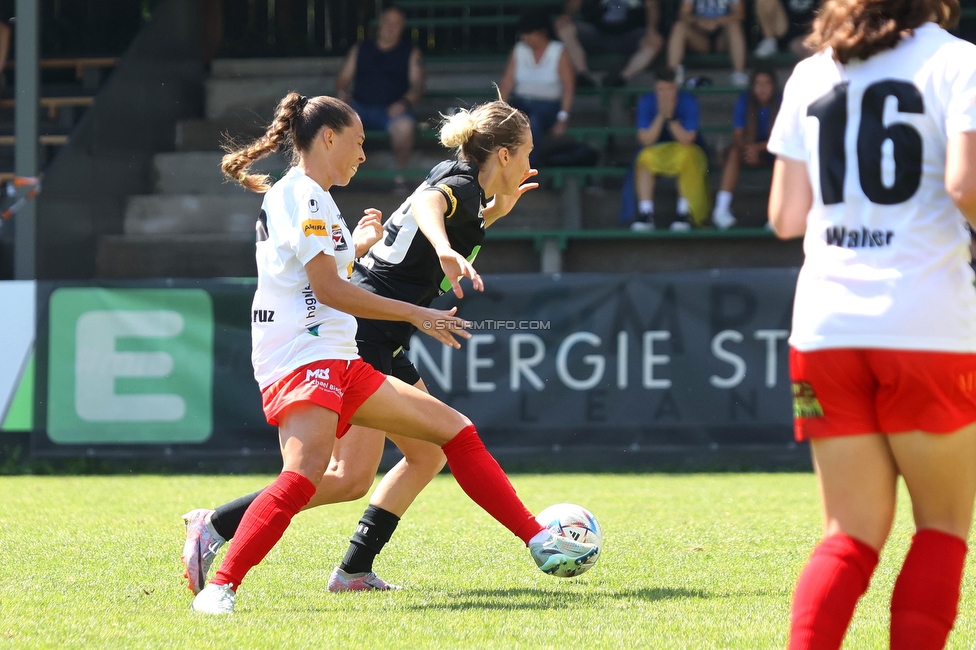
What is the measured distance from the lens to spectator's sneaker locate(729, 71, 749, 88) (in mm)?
14625

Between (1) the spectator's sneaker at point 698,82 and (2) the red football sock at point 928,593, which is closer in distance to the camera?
(2) the red football sock at point 928,593

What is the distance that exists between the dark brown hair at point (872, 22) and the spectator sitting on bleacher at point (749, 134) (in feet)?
34.3

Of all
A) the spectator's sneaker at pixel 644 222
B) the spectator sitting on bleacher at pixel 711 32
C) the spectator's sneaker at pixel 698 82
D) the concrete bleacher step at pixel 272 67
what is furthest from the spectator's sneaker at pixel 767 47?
the concrete bleacher step at pixel 272 67

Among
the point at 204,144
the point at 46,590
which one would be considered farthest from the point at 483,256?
the point at 46,590

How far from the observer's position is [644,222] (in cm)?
1297

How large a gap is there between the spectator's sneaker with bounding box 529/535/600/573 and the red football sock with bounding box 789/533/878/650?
186 cm

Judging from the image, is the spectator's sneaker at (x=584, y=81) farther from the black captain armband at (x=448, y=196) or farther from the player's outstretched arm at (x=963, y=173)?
the player's outstretched arm at (x=963, y=173)

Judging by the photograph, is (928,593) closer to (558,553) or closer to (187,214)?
(558,553)

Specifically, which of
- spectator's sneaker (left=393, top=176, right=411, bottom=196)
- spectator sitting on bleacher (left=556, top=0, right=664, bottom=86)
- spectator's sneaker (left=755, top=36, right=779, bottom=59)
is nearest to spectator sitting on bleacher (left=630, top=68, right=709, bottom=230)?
spectator sitting on bleacher (left=556, top=0, right=664, bottom=86)

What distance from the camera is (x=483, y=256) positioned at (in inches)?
518

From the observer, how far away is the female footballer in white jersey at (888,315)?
8.63ft

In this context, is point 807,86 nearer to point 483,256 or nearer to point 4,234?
point 483,256

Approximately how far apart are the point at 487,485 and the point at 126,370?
618 cm

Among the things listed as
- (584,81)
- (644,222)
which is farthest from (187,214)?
(644,222)
